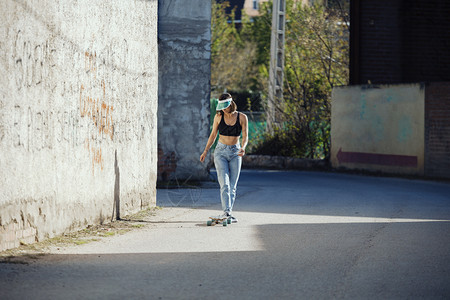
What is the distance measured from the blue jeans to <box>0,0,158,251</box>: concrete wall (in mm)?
1450

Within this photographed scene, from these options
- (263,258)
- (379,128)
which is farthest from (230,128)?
(379,128)

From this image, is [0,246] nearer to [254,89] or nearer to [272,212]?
[272,212]

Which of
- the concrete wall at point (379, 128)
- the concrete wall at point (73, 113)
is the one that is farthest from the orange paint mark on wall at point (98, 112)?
the concrete wall at point (379, 128)

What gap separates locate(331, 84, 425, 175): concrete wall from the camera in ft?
63.8

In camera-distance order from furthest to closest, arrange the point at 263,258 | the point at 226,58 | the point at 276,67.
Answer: the point at 226,58, the point at 276,67, the point at 263,258

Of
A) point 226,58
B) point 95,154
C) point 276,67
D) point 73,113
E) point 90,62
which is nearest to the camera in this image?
point 73,113

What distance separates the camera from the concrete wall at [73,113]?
713 centimetres

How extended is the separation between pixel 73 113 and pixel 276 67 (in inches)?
704

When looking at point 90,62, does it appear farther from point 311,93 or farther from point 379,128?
point 311,93

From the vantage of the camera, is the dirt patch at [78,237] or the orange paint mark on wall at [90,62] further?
the orange paint mark on wall at [90,62]

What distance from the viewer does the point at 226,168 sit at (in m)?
9.87

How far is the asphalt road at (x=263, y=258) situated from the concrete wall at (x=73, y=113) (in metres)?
0.61

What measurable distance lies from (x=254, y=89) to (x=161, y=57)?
128ft

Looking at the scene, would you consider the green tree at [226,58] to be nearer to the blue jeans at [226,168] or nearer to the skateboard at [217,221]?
the blue jeans at [226,168]
